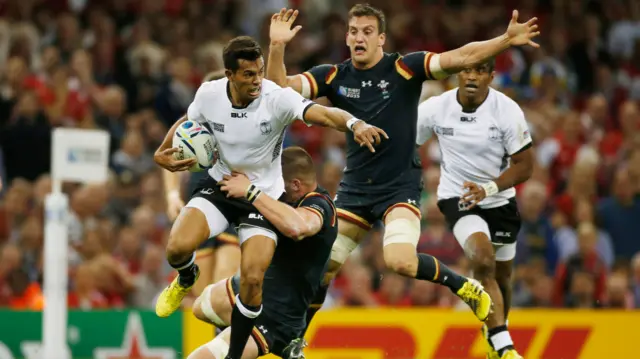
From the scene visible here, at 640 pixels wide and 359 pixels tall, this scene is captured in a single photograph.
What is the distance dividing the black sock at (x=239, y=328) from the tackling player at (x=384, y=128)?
139cm

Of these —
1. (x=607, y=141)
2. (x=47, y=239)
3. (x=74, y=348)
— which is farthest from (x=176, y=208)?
(x=607, y=141)

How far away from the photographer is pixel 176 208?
11375mm

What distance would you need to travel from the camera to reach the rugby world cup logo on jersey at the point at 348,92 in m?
10.8

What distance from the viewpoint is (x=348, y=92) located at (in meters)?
10.8

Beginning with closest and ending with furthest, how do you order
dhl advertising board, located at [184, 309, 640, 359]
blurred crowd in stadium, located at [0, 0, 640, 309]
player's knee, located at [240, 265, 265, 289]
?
player's knee, located at [240, 265, 265, 289] → dhl advertising board, located at [184, 309, 640, 359] → blurred crowd in stadium, located at [0, 0, 640, 309]

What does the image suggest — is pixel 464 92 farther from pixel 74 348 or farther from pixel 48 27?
pixel 48 27

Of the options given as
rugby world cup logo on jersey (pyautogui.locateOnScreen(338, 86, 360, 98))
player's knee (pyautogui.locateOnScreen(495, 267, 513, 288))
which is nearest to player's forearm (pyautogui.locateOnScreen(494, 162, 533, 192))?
player's knee (pyautogui.locateOnScreen(495, 267, 513, 288))

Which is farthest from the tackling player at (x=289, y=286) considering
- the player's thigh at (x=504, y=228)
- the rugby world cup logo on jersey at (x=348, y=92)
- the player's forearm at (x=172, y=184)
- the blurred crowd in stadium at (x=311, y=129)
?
the blurred crowd in stadium at (x=311, y=129)

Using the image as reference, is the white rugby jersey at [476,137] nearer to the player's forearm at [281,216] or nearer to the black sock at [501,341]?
the black sock at [501,341]

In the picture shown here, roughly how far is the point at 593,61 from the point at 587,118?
72.4 inches

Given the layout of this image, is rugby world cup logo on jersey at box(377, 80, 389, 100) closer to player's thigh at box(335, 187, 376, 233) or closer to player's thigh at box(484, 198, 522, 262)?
player's thigh at box(335, 187, 376, 233)

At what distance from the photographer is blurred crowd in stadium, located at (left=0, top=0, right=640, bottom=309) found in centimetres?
1523

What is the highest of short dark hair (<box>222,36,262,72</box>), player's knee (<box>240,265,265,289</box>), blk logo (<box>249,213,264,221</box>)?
short dark hair (<box>222,36,262,72</box>)

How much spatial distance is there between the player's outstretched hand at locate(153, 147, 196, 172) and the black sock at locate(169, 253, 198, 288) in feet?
2.36
